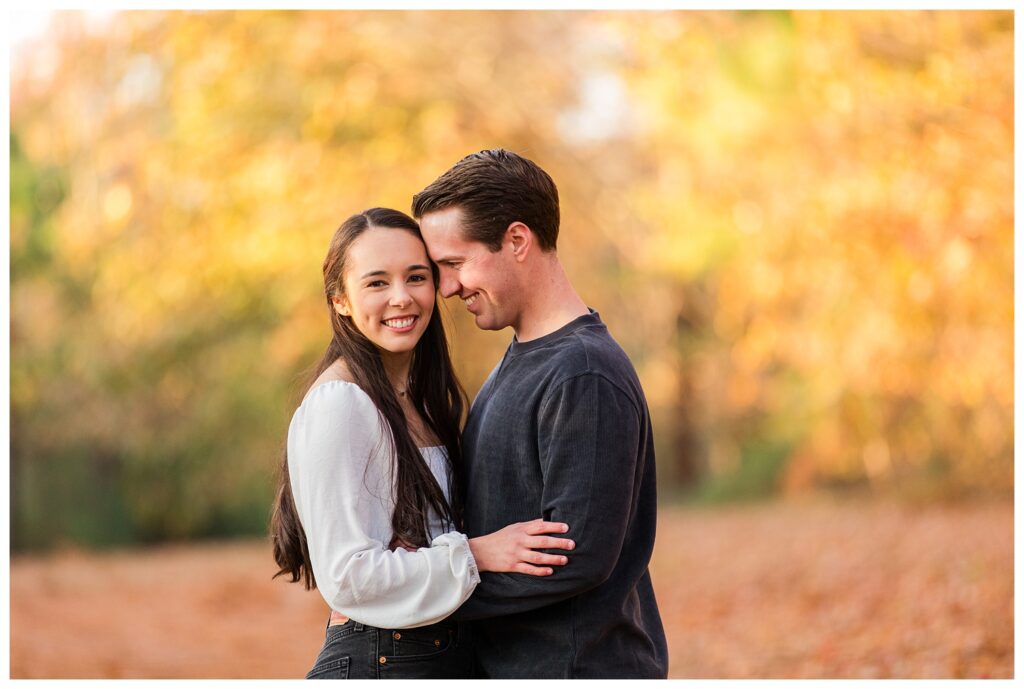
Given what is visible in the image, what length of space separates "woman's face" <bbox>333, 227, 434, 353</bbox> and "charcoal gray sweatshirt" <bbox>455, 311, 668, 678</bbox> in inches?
8.6

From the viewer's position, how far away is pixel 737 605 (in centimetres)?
812

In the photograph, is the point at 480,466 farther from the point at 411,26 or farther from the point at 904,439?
the point at 904,439

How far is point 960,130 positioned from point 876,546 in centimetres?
413

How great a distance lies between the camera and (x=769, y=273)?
25.5 ft

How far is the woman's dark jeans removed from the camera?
7.14 feet

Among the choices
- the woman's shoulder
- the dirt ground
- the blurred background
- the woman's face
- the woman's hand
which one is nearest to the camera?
the woman's hand

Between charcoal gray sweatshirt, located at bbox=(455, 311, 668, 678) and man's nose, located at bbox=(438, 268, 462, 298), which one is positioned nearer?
charcoal gray sweatshirt, located at bbox=(455, 311, 668, 678)

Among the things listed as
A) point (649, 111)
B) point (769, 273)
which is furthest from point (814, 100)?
point (649, 111)

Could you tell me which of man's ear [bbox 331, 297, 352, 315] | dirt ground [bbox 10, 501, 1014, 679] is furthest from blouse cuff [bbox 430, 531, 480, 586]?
dirt ground [bbox 10, 501, 1014, 679]

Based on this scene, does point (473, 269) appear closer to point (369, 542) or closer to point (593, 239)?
point (369, 542)

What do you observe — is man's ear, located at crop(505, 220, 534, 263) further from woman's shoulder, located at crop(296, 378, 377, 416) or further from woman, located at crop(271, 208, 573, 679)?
woman's shoulder, located at crop(296, 378, 377, 416)

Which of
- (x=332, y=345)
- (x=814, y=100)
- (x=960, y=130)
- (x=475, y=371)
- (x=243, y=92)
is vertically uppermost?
→ (x=243, y=92)

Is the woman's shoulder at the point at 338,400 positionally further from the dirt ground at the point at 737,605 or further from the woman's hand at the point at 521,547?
the dirt ground at the point at 737,605

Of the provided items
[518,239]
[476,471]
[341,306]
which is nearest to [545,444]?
[476,471]
